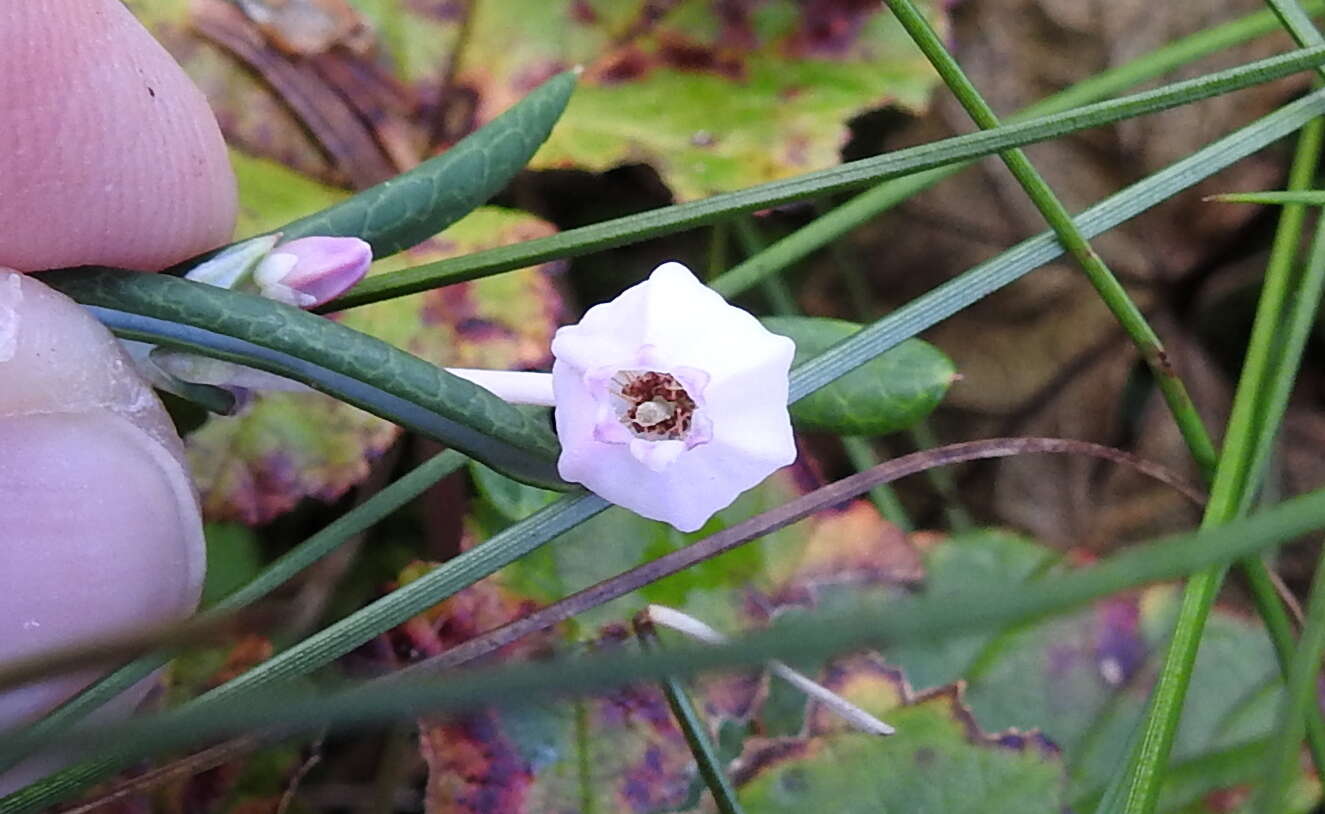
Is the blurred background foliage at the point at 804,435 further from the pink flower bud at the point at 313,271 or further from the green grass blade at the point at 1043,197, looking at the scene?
the pink flower bud at the point at 313,271

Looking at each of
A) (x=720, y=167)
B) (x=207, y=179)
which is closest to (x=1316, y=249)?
(x=720, y=167)

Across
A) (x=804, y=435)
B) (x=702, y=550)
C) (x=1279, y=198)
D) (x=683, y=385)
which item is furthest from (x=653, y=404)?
(x=804, y=435)

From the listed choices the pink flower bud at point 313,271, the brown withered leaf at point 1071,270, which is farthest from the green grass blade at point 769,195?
the brown withered leaf at point 1071,270

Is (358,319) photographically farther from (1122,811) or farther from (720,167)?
(1122,811)

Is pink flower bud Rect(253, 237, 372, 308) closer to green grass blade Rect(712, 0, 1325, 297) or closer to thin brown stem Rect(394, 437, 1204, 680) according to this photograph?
thin brown stem Rect(394, 437, 1204, 680)

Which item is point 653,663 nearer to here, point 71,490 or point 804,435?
point 71,490
